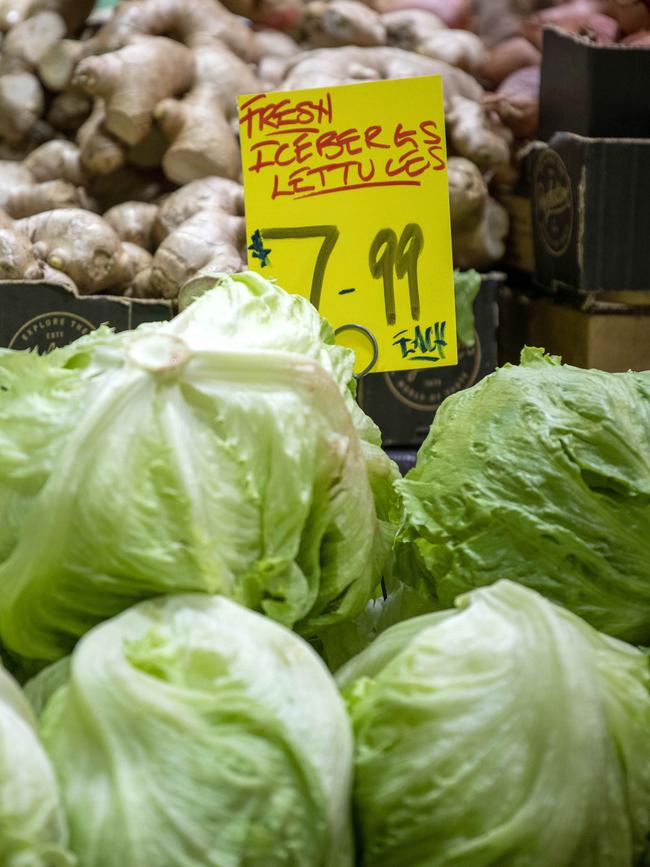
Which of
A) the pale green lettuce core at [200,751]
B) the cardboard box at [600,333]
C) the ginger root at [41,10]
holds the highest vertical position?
the ginger root at [41,10]

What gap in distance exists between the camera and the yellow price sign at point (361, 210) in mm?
1695

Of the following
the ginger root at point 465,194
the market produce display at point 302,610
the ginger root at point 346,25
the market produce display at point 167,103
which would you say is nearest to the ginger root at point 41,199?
the market produce display at point 167,103

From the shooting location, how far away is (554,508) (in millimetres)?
1159

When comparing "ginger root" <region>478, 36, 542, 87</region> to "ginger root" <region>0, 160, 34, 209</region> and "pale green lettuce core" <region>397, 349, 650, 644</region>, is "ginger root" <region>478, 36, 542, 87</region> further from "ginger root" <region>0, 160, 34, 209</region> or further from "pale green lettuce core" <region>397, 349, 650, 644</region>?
"pale green lettuce core" <region>397, 349, 650, 644</region>

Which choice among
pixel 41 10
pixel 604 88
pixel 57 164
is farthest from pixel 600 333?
pixel 41 10

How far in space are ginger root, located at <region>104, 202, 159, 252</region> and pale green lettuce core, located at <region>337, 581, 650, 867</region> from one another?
2356 millimetres

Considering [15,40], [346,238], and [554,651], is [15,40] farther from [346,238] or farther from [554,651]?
[554,651]

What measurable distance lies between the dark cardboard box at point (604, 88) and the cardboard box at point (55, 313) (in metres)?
1.15

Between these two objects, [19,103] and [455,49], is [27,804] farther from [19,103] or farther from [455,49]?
Answer: [455,49]

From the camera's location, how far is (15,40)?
347 centimetres

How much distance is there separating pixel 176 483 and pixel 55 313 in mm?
1461

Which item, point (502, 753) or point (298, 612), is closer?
point (502, 753)

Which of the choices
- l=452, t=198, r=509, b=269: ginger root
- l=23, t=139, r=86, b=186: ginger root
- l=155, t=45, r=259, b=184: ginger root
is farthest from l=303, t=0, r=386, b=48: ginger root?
l=23, t=139, r=86, b=186: ginger root

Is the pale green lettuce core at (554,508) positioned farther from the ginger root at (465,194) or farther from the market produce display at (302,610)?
the ginger root at (465,194)
